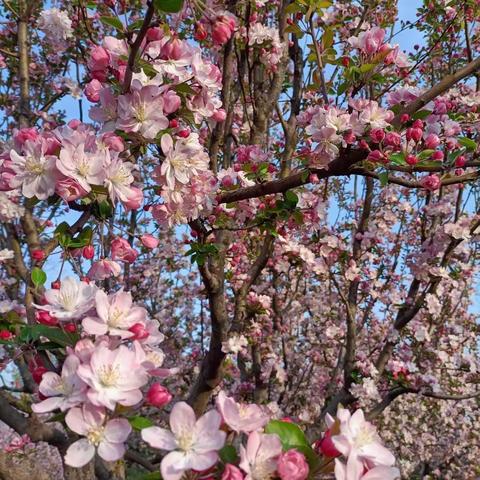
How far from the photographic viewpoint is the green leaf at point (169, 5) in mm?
1137

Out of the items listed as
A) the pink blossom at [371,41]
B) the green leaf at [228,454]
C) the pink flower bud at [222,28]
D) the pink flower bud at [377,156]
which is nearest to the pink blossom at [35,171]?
the pink flower bud at [222,28]

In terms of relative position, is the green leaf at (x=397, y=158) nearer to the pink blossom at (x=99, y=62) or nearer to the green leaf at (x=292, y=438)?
the pink blossom at (x=99, y=62)

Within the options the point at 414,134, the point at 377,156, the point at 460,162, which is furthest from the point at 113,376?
the point at 460,162

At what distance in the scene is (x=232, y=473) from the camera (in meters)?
0.80

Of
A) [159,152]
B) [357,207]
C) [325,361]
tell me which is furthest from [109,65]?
[325,361]

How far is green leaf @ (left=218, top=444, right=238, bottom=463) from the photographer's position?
2.86ft

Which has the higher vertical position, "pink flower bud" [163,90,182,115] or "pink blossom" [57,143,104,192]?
"pink flower bud" [163,90,182,115]

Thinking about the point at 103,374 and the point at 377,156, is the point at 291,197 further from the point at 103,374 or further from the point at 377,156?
the point at 103,374

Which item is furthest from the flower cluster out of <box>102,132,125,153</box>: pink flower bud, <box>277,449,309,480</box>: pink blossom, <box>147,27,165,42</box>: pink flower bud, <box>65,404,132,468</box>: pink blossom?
<box>147,27,165,42</box>: pink flower bud

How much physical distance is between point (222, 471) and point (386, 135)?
1.30 m

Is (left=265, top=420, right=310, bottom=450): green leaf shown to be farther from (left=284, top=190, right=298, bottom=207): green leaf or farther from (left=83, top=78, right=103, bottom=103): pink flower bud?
(left=284, top=190, right=298, bottom=207): green leaf

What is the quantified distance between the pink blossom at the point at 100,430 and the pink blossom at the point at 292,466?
26 cm

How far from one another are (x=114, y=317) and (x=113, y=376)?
14 centimetres

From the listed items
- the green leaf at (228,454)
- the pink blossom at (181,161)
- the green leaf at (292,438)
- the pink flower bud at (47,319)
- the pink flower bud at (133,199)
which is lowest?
the green leaf at (228,454)
